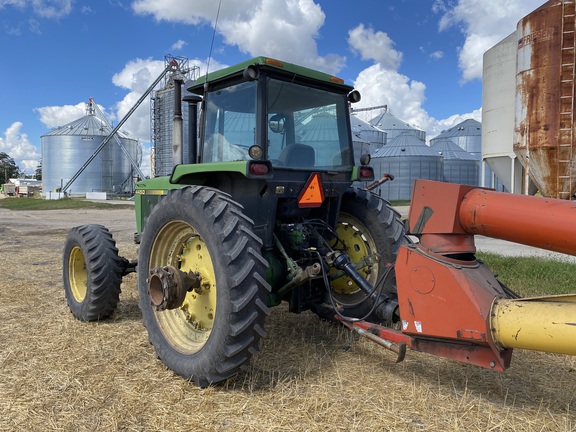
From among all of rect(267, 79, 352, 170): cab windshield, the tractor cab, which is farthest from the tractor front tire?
rect(267, 79, 352, 170): cab windshield

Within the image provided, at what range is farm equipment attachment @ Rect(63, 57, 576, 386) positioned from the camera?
253 cm

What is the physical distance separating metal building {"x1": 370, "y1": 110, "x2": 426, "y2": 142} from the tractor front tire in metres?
46.5

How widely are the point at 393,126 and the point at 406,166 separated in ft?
53.8

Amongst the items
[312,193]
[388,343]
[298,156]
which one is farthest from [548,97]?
[388,343]

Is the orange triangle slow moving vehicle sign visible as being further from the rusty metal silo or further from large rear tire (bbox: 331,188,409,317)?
the rusty metal silo

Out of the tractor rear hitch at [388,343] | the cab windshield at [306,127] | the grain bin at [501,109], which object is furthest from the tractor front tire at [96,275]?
the grain bin at [501,109]

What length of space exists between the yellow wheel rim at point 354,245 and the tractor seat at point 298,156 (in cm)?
74

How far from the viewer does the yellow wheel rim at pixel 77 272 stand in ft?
16.3

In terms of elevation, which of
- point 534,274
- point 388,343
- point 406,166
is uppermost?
point 406,166

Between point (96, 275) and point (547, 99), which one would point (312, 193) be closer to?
point (96, 275)

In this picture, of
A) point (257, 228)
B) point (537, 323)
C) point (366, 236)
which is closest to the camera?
point (537, 323)

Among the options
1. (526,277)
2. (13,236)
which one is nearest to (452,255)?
(526,277)

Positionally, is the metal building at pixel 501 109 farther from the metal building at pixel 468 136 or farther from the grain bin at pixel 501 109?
the metal building at pixel 468 136

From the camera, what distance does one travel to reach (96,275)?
4.50 m
